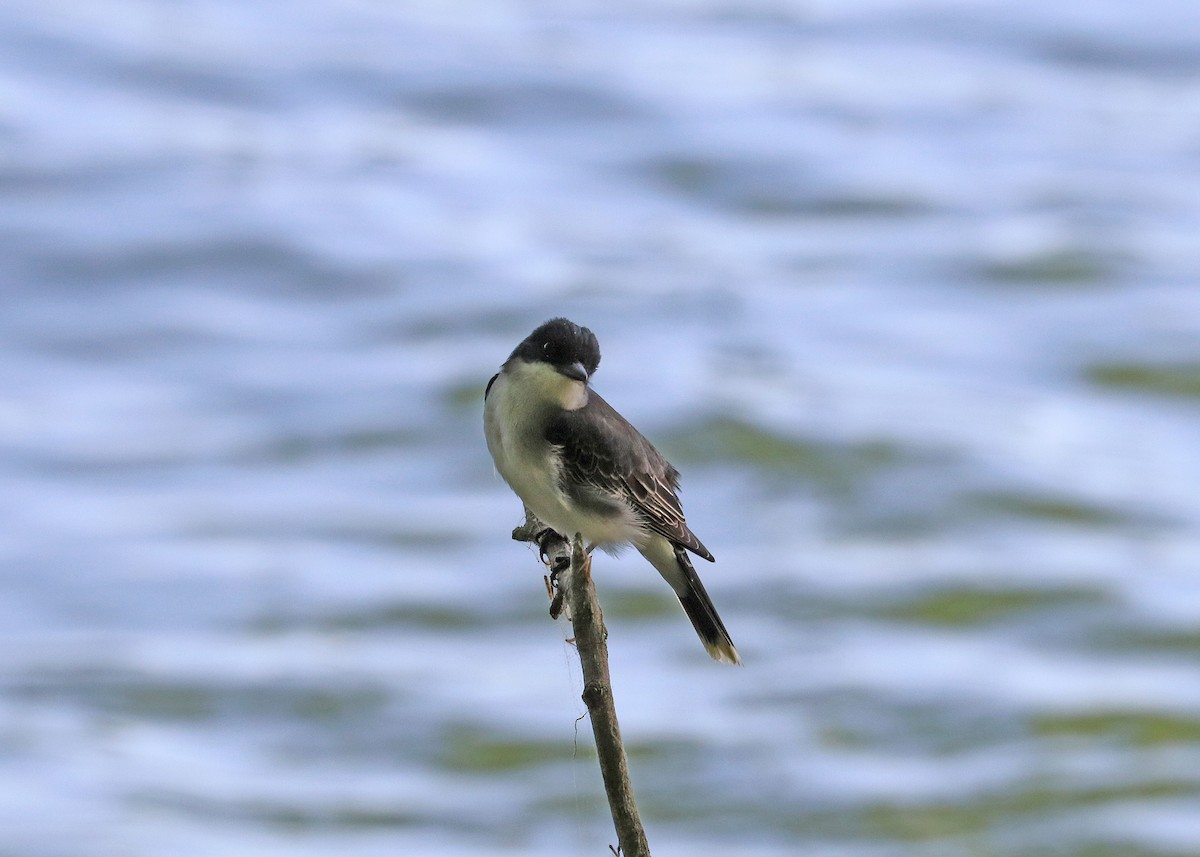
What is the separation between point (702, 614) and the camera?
21.0ft

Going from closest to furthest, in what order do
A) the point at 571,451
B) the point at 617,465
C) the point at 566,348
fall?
the point at 566,348, the point at 571,451, the point at 617,465

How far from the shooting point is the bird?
5.52 m

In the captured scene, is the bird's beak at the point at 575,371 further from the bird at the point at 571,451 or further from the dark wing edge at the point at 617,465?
the dark wing edge at the point at 617,465

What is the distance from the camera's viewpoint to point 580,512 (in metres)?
5.79

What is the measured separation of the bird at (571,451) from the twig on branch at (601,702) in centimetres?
Answer: 64

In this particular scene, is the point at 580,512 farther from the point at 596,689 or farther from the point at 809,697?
the point at 809,697

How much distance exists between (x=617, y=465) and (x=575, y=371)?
58 cm

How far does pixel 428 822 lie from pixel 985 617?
7.63 meters

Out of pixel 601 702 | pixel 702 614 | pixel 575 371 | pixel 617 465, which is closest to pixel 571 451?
pixel 617 465

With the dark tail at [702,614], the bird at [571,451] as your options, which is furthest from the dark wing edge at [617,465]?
the dark tail at [702,614]

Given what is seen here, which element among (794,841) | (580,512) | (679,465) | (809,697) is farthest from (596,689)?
(679,465)

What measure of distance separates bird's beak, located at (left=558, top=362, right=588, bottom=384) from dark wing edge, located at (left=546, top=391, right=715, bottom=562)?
30cm

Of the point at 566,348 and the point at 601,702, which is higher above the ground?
the point at 566,348

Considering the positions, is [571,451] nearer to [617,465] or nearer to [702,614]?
[617,465]
